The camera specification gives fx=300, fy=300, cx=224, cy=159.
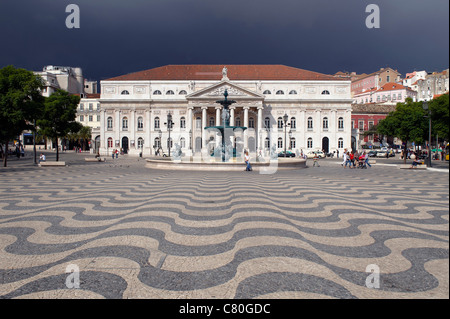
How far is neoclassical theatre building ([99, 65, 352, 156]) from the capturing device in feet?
183

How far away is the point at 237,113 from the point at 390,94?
168ft

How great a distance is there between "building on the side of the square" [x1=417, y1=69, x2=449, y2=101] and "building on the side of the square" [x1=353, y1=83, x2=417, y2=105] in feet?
123

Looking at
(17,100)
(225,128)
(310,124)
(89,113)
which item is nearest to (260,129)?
(310,124)

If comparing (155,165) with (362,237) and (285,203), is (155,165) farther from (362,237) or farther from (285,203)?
(362,237)

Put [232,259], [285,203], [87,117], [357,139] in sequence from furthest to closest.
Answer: [87,117] < [357,139] < [285,203] < [232,259]

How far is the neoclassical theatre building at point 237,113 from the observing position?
55844 millimetres

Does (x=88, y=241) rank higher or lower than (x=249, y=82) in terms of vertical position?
lower

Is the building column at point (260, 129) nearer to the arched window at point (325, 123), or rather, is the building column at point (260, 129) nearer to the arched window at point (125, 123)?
the arched window at point (325, 123)

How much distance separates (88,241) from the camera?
4398 millimetres

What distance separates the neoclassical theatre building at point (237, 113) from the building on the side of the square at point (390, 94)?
3112 cm

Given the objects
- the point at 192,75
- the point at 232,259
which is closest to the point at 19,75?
the point at 232,259

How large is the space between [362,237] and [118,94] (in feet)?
190

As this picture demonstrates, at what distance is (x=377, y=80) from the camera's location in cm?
9425

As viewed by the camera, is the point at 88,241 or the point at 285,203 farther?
the point at 285,203
